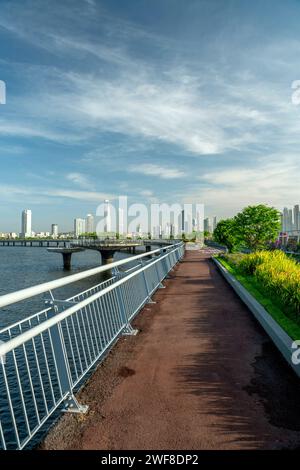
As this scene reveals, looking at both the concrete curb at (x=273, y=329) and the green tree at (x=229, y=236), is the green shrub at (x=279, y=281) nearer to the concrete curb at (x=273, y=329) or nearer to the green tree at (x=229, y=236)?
the concrete curb at (x=273, y=329)

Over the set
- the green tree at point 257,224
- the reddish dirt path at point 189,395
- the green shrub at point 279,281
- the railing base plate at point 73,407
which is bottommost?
the reddish dirt path at point 189,395

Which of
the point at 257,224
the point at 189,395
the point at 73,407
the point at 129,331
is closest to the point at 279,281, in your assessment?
the point at 129,331

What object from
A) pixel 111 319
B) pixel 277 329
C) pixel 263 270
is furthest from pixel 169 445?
pixel 263 270

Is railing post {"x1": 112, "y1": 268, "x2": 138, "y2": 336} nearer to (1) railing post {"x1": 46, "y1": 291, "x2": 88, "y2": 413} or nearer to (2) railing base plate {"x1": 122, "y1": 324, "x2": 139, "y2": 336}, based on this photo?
(2) railing base plate {"x1": 122, "y1": 324, "x2": 139, "y2": 336}

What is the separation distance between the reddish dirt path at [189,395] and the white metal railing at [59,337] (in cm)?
31

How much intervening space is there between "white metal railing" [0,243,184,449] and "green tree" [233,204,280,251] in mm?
13040

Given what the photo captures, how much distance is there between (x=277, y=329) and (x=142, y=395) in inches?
130

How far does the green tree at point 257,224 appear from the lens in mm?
23781

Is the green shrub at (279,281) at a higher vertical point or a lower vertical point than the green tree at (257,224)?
lower

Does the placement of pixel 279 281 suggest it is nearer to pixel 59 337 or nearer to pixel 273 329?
pixel 273 329

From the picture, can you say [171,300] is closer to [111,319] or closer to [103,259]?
[111,319]

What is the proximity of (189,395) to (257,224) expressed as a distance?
2124 centimetres

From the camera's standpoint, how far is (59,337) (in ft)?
12.8

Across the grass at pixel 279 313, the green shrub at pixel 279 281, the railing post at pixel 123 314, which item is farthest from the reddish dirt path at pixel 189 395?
the green shrub at pixel 279 281
